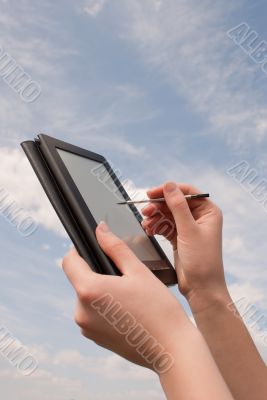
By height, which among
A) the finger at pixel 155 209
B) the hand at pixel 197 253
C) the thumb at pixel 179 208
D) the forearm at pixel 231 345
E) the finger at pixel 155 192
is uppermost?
the finger at pixel 155 192

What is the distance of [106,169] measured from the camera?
3861 millimetres

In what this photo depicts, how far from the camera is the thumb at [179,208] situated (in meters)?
3.04

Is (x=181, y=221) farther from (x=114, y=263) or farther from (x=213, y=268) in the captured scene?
(x=114, y=263)

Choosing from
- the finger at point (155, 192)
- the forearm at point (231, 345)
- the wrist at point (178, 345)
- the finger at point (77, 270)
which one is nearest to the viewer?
the wrist at point (178, 345)

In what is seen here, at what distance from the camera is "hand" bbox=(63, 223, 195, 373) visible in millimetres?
2156

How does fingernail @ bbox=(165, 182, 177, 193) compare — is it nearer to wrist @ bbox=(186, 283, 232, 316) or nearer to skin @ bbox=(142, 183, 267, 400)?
skin @ bbox=(142, 183, 267, 400)

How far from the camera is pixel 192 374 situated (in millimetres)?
1989

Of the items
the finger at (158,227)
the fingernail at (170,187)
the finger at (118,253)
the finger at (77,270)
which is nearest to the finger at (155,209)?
the finger at (158,227)

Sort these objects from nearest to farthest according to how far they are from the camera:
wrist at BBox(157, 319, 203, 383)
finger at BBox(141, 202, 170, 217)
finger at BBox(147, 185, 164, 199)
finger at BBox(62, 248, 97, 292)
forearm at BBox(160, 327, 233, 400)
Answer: forearm at BBox(160, 327, 233, 400) → wrist at BBox(157, 319, 203, 383) → finger at BBox(62, 248, 97, 292) → finger at BBox(147, 185, 164, 199) → finger at BBox(141, 202, 170, 217)

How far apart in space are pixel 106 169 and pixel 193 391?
2.16 metres

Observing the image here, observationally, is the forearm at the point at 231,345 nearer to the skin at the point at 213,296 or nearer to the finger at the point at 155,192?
the skin at the point at 213,296

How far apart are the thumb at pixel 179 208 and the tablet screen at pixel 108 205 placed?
29 centimetres

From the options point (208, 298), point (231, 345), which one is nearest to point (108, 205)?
point (208, 298)

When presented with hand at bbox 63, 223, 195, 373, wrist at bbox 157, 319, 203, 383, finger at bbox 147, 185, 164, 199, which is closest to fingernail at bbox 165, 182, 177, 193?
finger at bbox 147, 185, 164, 199
